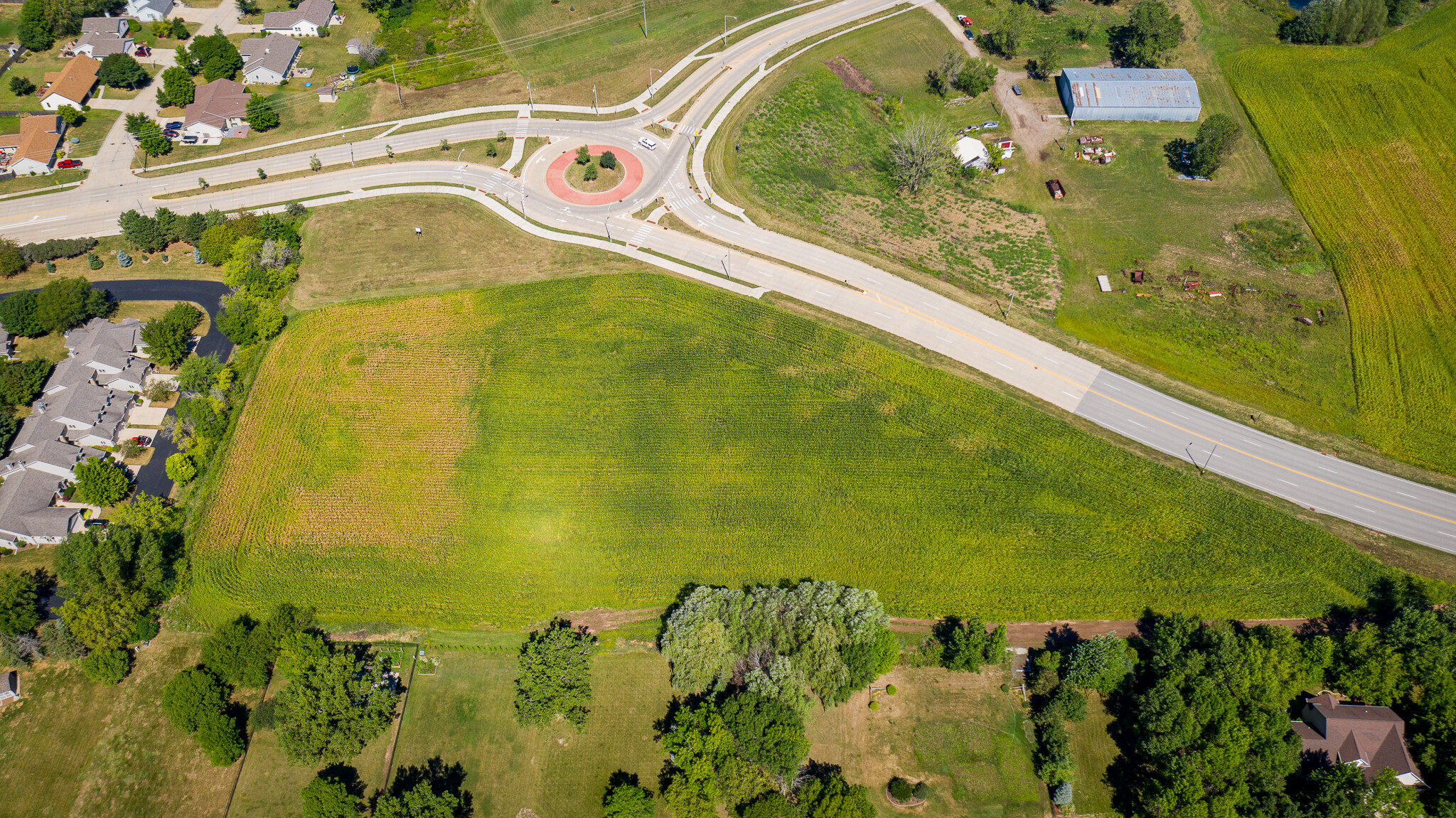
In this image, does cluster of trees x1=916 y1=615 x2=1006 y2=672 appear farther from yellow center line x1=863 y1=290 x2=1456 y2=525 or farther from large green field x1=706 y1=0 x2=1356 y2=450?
large green field x1=706 y1=0 x2=1356 y2=450

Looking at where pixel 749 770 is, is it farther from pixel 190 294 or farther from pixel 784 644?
pixel 190 294

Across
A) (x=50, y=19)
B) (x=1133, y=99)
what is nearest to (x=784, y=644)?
(x=1133, y=99)

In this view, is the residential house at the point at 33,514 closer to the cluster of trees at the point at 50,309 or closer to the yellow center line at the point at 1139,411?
the cluster of trees at the point at 50,309

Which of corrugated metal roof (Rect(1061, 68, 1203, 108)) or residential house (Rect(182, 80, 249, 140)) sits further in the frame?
corrugated metal roof (Rect(1061, 68, 1203, 108))

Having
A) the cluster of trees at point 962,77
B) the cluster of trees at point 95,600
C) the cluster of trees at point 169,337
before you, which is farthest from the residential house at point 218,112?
the cluster of trees at point 962,77

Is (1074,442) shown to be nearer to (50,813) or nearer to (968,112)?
(968,112)

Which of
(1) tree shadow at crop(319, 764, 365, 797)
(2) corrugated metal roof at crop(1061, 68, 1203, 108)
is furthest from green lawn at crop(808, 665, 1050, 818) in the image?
(2) corrugated metal roof at crop(1061, 68, 1203, 108)
